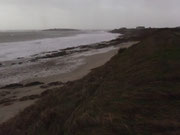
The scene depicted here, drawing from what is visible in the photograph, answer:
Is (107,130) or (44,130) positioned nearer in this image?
(107,130)

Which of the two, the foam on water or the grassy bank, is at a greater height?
the grassy bank

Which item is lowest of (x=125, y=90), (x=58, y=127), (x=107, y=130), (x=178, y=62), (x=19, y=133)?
(x=19, y=133)

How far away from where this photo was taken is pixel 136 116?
3.12 m

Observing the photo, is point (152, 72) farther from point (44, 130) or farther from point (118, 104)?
point (44, 130)

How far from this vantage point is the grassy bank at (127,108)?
2986mm

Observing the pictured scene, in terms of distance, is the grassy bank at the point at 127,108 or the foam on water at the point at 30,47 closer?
the grassy bank at the point at 127,108

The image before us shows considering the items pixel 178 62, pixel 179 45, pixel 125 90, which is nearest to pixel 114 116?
pixel 125 90

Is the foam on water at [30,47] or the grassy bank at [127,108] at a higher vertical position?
the grassy bank at [127,108]

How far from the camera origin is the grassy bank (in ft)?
9.80

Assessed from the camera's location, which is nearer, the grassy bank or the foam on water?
the grassy bank

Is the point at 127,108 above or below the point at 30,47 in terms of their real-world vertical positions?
above

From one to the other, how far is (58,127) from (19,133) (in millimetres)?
1136

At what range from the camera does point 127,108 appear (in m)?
3.33

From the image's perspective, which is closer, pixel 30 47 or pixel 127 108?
pixel 127 108
